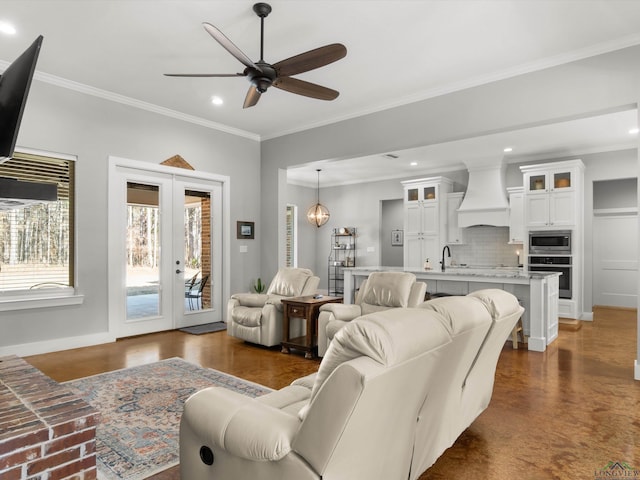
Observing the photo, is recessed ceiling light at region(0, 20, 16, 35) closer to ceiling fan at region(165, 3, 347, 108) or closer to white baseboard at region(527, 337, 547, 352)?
ceiling fan at region(165, 3, 347, 108)

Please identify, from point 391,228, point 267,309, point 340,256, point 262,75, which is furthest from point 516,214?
point 262,75

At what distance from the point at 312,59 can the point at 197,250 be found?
12.7 ft

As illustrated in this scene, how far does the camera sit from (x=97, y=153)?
192 inches

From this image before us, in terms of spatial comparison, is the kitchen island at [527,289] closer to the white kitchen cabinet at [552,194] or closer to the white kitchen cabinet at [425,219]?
the white kitchen cabinet at [552,194]

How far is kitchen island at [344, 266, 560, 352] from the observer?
4.84 m

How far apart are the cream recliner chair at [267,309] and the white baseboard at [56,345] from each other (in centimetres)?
154

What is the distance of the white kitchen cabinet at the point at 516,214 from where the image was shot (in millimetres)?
7316

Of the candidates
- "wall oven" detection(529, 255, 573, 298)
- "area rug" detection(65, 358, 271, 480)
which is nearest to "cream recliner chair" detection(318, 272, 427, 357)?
"area rug" detection(65, 358, 271, 480)

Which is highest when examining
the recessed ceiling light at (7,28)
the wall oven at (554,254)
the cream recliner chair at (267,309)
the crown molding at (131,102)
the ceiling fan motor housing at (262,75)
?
the recessed ceiling light at (7,28)

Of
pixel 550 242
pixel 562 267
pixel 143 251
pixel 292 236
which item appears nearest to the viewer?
pixel 143 251

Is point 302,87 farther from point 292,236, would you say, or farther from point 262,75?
point 292,236

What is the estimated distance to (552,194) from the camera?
6859 mm

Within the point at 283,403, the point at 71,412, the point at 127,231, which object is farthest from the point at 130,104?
the point at 283,403

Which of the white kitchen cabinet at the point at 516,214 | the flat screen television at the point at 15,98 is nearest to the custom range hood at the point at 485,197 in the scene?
the white kitchen cabinet at the point at 516,214
